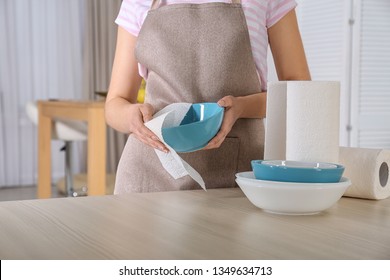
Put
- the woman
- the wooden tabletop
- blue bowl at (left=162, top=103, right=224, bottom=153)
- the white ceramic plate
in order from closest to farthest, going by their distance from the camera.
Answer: the wooden tabletop, the white ceramic plate, blue bowl at (left=162, top=103, right=224, bottom=153), the woman

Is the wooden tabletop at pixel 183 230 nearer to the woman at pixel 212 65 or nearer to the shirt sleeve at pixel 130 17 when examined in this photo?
the woman at pixel 212 65

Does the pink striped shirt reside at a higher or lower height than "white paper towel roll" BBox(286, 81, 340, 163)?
higher

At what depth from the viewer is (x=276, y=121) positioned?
1.06 m

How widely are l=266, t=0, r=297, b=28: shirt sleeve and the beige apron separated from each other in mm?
71

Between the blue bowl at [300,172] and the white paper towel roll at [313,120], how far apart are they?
1.0 inches

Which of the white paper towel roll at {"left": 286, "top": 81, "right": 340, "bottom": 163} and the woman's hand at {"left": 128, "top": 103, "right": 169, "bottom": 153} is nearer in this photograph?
the white paper towel roll at {"left": 286, "top": 81, "right": 340, "bottom": 163}

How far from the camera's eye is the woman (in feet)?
4.51

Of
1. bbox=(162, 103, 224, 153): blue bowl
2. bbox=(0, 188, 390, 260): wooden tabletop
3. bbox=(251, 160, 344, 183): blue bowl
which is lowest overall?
bbox=(0, 188, 390, 260): wooden tabletop

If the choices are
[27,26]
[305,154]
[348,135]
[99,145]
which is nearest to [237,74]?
[305,154]

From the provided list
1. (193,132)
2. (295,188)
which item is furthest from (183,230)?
(193,132)

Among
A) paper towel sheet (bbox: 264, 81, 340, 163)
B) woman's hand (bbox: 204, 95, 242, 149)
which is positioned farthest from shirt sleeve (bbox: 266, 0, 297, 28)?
paper towel sheet (bbox: 264, 81, 340, 163)

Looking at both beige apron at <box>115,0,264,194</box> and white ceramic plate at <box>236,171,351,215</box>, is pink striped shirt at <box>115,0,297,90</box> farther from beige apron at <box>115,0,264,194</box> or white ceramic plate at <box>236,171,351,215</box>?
white ceramic plate at <box>236,171,351,215</box>
